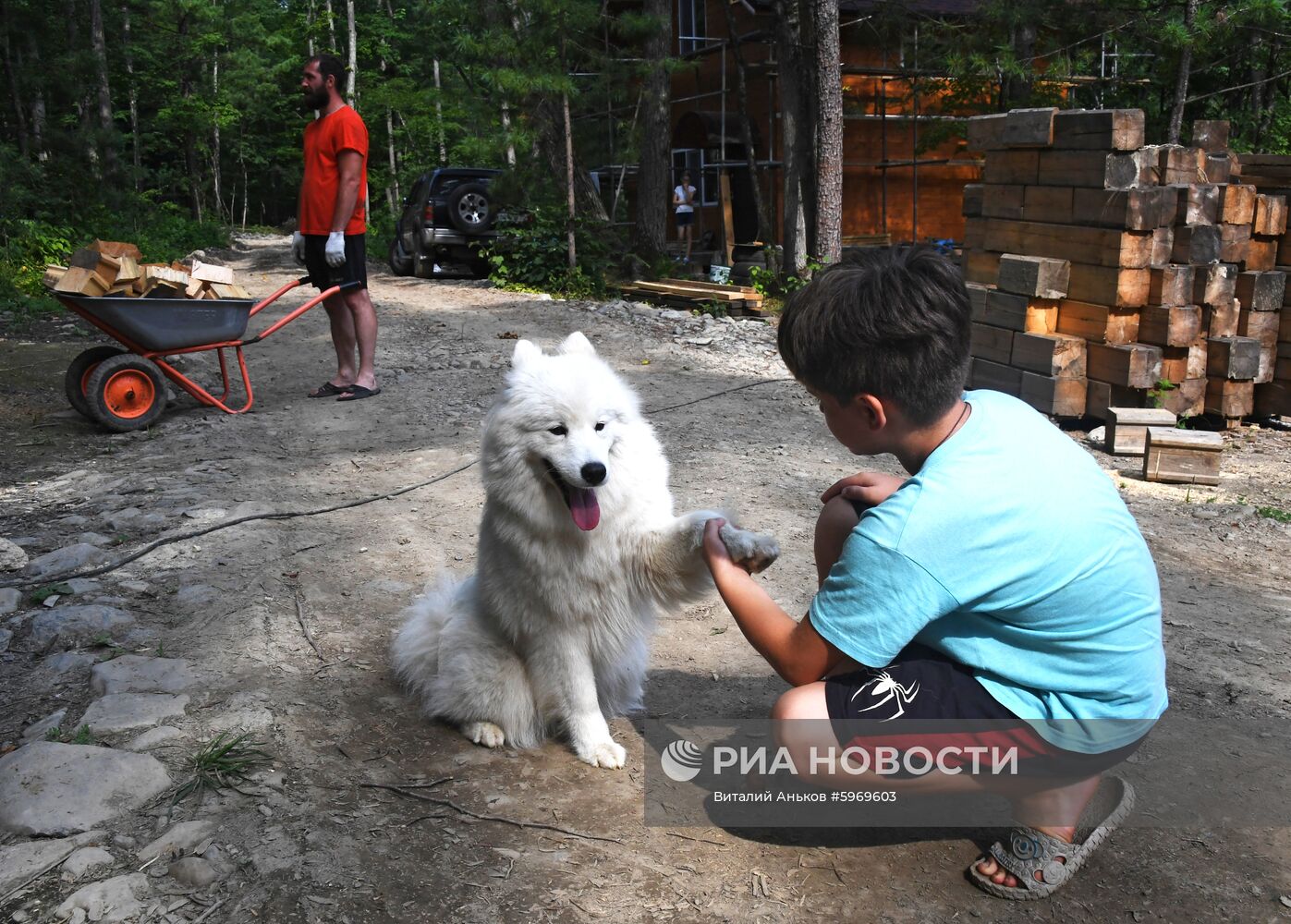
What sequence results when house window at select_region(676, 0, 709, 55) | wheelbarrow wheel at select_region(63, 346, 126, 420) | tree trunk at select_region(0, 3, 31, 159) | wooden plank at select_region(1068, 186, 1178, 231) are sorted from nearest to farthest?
1. wheelbarrow wheel at select_region(63, 346, 126, 420)
2. wooden plank at select_region(1068, 186, 1178, 231)
3. tree trunk at select_region(0, 3, 31, 159)
4. house window at select_region(676, 0, 709, 55)

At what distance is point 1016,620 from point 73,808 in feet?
7.51

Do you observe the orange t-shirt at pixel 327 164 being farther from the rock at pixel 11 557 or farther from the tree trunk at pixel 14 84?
the tree trunk at pixel 14 84

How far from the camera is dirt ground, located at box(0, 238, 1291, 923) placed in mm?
2146

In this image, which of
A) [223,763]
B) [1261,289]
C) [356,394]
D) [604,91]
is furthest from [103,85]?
[223,763]

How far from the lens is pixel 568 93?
12305 millimetres

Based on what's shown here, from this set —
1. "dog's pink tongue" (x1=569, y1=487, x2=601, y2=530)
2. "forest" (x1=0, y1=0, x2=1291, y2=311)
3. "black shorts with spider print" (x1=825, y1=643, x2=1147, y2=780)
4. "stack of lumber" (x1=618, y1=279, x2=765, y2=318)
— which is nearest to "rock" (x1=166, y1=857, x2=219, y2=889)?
"dog's pink tongue" (x1=569, y1=487, x2=601, y2=530)

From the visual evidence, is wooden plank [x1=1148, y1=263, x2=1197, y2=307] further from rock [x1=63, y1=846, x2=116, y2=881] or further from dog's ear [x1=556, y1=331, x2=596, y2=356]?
rock [x1=63, y1=846, x2=116, y2=881]

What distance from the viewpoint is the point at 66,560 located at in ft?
12.9

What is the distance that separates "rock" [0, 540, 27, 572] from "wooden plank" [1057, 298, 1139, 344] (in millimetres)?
6686

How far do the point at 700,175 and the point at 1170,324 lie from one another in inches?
632

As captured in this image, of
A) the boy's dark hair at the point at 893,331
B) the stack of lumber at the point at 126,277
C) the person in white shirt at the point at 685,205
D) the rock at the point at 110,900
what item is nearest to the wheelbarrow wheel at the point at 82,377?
the stack of lumber at the point at 126,277

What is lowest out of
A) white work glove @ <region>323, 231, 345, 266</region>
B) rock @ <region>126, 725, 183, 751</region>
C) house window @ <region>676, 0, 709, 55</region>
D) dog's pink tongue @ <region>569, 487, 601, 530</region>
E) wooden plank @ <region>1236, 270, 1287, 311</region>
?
rock @ <region>126, 725, 183, 751</region>

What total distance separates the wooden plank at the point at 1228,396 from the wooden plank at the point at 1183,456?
1722 millimetres

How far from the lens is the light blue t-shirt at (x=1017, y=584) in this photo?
184 centimetres
